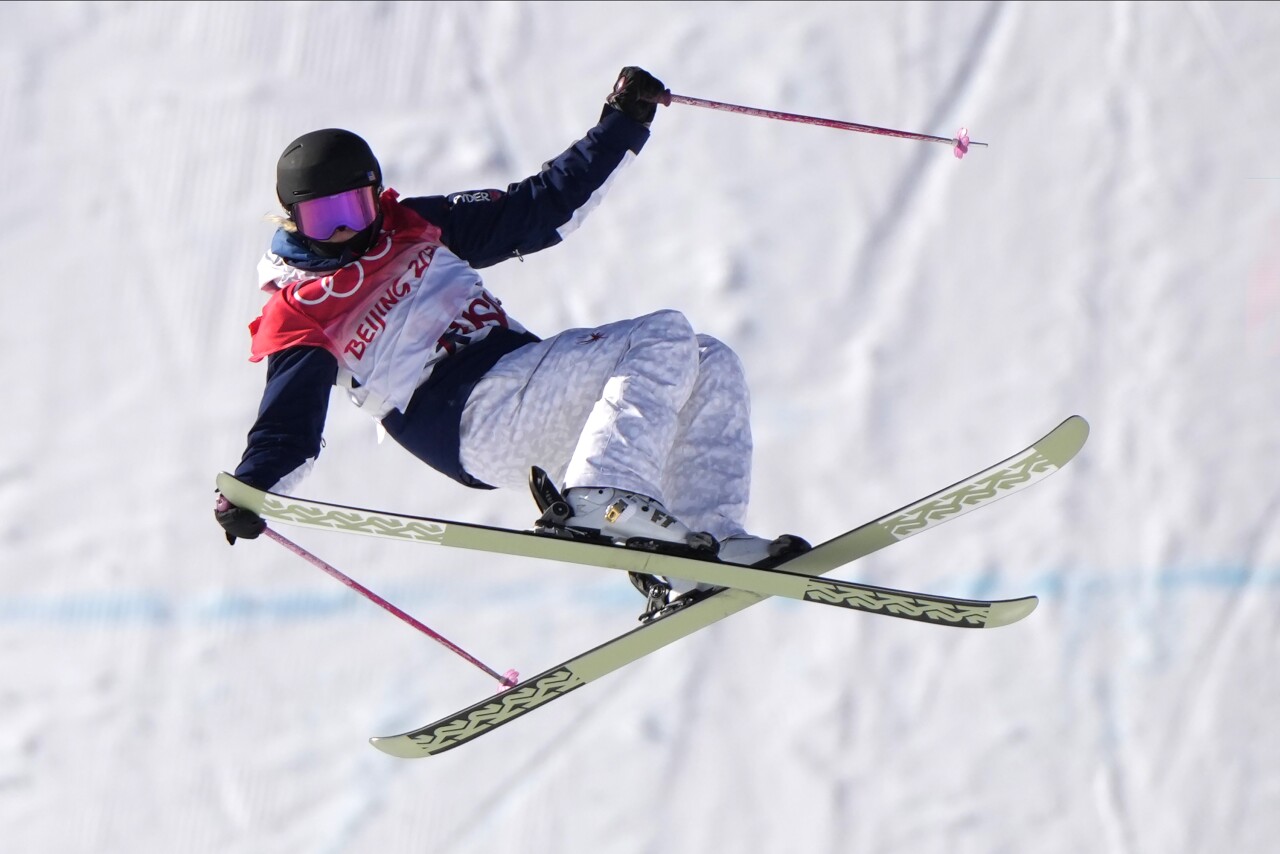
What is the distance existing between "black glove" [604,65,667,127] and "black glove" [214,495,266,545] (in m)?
1.28

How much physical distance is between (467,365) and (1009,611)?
1294mm

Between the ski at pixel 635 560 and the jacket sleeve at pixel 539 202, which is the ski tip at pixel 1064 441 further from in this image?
the jacket sleeve at pixel 539 202

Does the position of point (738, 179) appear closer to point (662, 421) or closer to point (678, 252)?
point (678, 252)

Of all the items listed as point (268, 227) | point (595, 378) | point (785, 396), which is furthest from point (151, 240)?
point (595, 378)

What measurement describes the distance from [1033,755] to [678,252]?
188cm

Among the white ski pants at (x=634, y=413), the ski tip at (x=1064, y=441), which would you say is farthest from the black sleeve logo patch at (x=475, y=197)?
the ski tip at (x=1064, y=441)

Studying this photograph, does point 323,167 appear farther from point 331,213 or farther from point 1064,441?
point 1064,441

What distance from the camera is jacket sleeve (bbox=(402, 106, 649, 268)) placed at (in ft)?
15.2

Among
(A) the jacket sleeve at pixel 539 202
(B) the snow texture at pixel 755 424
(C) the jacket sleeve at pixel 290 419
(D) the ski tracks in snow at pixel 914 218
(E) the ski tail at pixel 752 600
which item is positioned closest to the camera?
(C) the jacket sleeve at pixel 290 419

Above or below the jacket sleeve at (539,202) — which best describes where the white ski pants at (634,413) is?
below

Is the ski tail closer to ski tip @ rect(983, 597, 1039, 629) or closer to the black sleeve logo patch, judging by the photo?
ski tip @ rect(983, 597, 1039, 629)

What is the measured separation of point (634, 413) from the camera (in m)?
4.18

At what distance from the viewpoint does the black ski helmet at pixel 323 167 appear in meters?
4.38

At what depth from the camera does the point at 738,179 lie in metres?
6.22
